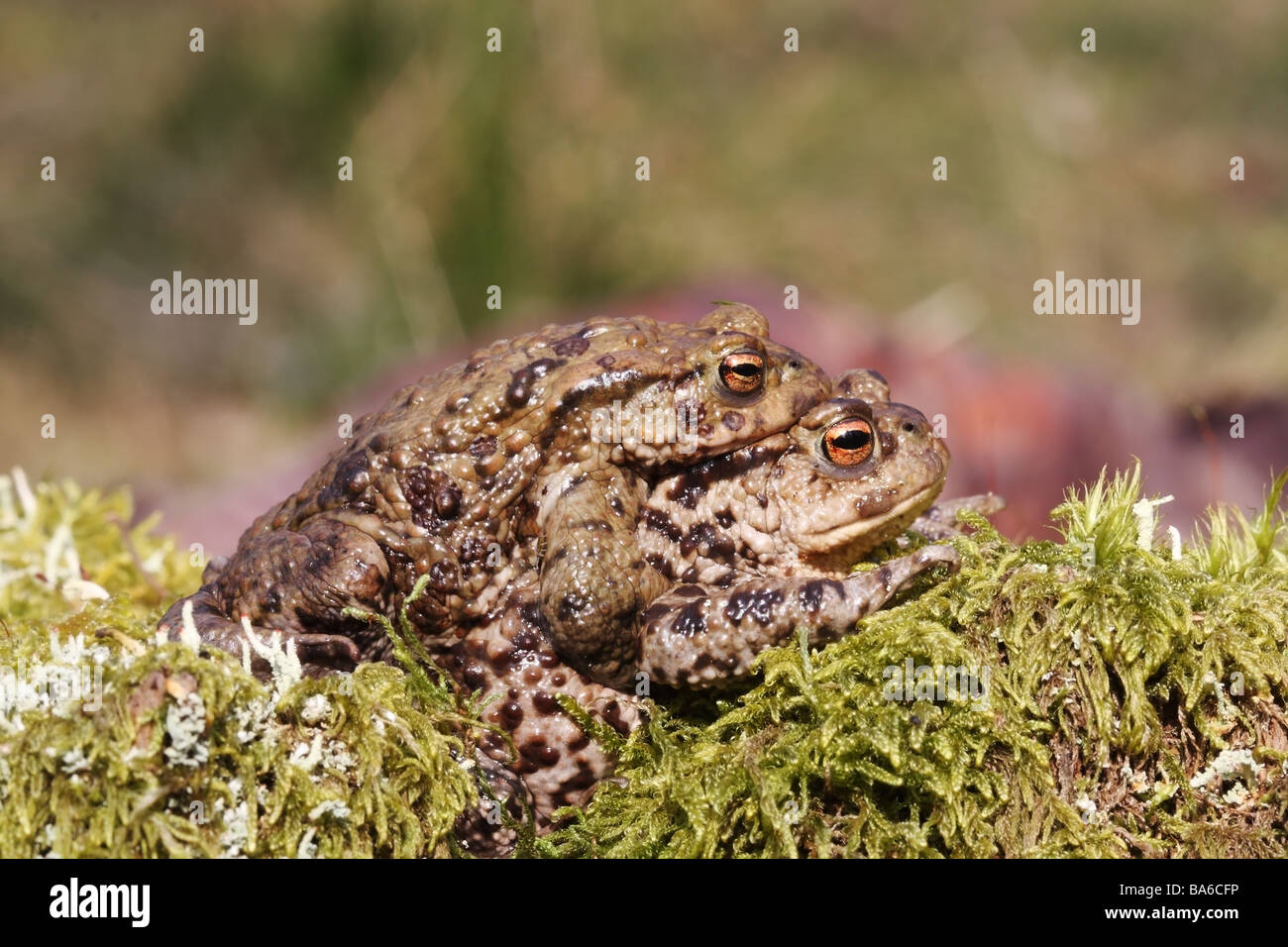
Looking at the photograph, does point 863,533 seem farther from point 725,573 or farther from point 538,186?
point 538,186

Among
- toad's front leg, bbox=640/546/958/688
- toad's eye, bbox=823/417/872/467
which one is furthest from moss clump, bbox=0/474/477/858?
toad's eye, bbox=823/417/872/467

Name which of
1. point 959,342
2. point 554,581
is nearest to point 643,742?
point 554,581

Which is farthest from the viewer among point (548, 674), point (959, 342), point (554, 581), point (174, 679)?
point (959, 342)

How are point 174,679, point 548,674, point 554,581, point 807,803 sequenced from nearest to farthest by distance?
point 174,679, point 807,803, point 554,581, point 548,674

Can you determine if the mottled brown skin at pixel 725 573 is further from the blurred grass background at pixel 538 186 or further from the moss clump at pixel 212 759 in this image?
the blurred grass background at pixel 538 186

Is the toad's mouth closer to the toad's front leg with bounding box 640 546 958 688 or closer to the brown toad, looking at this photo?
the toad's front leg with bounding box 640 546 958 688

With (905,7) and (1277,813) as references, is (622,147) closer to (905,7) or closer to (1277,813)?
(905,7)
